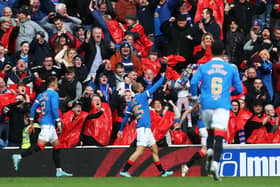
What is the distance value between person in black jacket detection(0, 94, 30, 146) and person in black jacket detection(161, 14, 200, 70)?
170 inches

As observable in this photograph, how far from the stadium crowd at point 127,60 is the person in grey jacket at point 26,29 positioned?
2 centimetres

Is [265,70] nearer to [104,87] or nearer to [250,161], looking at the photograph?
[250,161]

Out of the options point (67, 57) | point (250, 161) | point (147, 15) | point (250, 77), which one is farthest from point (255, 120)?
point (147, 15)

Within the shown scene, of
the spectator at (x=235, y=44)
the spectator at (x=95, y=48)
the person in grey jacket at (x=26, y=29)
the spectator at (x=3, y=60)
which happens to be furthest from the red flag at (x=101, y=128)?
the spectator at (x=235, y=44)

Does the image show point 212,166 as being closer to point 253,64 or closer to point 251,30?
point 253,64

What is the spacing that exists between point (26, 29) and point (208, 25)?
13.7 ft

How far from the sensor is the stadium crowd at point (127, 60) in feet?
59.4

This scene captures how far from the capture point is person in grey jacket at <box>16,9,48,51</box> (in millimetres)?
20375

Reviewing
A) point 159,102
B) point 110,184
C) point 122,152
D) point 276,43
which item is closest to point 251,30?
point 276,43

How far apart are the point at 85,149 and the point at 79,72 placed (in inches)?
104

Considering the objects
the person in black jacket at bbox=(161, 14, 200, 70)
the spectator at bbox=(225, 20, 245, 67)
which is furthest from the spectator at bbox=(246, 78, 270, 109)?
the person in black jacket at bbox=(161, 14, 200, 70)

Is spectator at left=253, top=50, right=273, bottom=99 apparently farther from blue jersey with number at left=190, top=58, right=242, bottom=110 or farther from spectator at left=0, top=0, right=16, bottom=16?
blue jersey with number at left=190, top=58, right=242, bottom=110

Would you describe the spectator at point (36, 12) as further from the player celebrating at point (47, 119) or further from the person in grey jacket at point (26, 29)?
the player celebrating at point (47, 119)

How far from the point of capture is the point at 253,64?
2028cm
